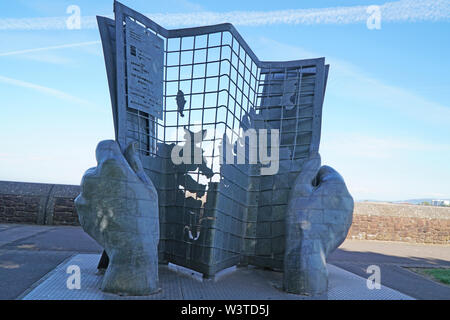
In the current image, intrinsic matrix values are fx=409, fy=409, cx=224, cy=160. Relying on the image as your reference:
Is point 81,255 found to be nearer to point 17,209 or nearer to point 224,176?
point 224,176

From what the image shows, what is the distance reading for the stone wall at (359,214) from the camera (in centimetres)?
Answer: 1711

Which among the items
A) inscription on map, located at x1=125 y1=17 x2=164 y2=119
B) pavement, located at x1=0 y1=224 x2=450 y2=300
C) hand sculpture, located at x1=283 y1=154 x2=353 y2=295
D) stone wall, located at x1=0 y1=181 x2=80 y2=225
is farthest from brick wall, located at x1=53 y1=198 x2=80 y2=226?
hand sculpture, located at x1=283 y1=154 x2=353 y2=295

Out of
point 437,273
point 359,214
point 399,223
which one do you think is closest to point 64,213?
point 359,214

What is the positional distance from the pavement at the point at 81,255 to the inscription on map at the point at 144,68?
12.9 feet

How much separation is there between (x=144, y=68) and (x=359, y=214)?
13.9 metres

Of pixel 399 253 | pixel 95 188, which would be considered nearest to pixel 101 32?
pixel 95 188

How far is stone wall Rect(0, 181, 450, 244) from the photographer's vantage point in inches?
674

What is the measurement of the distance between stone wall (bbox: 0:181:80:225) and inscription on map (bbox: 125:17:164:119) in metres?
10.1

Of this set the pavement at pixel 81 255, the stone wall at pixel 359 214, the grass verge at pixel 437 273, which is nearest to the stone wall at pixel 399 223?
the stone wall at pixel 359 214

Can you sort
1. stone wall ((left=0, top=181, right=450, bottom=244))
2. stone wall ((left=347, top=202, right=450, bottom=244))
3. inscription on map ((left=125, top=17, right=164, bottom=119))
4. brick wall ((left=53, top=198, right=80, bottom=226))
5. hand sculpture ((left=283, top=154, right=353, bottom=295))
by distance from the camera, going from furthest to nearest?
stone wall ((left=347, top=202, right=450, bottom=244)), brick wall ((left=53, top=198, right=80, bottom=226)), stone wall ((left=0, top=181, right=450, bottom=244)), inscription on map ((left=125, top=17, right=164, bottom=119)), hand sculpture ((left=283, top=154, right=353, bottom=295))

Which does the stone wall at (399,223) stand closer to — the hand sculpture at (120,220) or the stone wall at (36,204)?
the stone wall at (36,204)

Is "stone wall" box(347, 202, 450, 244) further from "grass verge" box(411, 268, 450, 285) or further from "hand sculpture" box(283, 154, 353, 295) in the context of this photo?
"hand sculpture" box(283, 154, 353, 295)

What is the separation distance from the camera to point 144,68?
29.0ft
